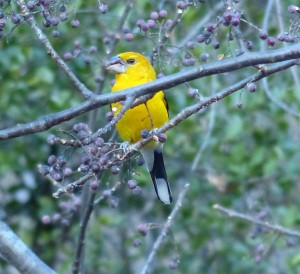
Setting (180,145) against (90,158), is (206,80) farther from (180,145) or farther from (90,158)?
(90,158)

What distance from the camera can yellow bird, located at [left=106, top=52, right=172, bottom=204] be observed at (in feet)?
12.0

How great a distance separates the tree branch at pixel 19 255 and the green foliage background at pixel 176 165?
184 centimetres

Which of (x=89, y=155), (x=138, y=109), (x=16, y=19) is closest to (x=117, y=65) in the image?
(x=138, y=109)

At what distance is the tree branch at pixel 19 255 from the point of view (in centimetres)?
273

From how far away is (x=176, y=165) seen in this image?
17.3ft

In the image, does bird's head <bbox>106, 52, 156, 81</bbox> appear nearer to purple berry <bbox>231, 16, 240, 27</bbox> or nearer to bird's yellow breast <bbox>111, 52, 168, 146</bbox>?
bird's yellow breast <bbox>111, 52, 168, 146</bbox>

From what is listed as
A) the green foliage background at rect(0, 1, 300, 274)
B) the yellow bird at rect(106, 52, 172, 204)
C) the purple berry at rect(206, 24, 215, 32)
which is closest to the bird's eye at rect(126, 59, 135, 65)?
the yellow bird at rect(106, 52, 172, 204)

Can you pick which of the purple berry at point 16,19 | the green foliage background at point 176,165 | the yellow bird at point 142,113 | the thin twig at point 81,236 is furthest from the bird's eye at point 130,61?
the purple berry at point 16,19

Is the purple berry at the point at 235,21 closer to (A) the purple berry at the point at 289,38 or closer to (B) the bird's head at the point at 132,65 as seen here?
(A) the purple berry at the point at 289,38

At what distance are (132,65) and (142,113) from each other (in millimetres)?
304

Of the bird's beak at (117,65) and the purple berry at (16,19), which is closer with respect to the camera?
the purple berry at (16,19)

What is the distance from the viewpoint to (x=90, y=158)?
80.7 inches

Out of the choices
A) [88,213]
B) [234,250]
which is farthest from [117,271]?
[88,213]

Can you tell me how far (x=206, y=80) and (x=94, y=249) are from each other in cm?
117
